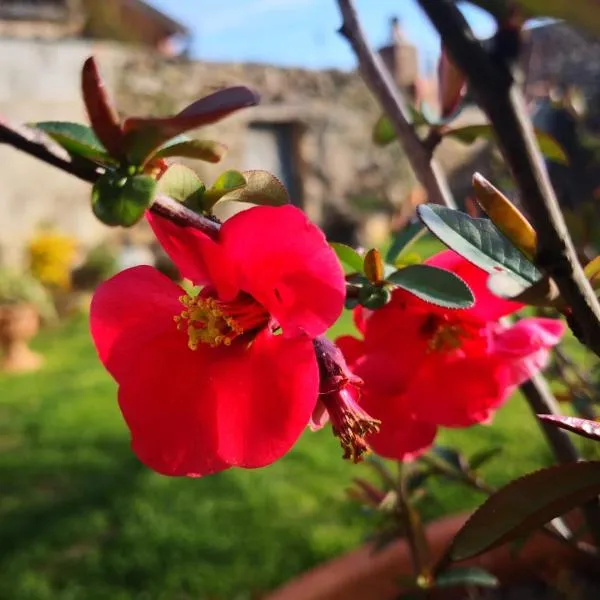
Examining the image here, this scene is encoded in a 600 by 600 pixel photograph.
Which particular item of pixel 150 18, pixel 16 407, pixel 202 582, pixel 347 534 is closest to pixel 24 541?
pixel 202 582

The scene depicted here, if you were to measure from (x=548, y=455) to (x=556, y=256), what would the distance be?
1775 mm

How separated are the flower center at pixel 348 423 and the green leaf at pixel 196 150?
11 cm

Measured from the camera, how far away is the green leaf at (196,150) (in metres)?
0.32

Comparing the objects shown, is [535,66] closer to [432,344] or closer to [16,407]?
[16,407]

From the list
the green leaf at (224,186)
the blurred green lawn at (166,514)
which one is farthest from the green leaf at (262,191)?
the blurred green lawn at (166,514)

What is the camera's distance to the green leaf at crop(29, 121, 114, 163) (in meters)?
0.30

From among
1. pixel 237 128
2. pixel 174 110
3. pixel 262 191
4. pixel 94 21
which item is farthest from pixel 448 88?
pixel 94 21

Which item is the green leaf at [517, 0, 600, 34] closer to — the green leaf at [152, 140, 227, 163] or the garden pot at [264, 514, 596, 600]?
the green leaf at [152, 140, 227, 163]

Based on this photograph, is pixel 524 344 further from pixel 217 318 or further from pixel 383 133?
pixel 383 133

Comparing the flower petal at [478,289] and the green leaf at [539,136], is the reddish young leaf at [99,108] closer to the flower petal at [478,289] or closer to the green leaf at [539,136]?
the flower petal at [478,289]

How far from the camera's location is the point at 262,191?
32cm

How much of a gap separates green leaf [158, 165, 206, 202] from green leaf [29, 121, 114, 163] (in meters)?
0.02

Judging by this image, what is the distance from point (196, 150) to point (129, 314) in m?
0.08

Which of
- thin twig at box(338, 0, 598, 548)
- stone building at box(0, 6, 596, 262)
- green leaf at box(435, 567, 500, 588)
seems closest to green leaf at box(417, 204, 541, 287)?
thin twig at box(338, 0, 598, 548)
